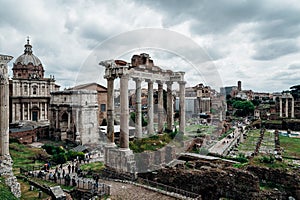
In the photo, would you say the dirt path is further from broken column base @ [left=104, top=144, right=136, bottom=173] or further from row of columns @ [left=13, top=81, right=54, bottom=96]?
row of columns @ [left=13, top=81, right=54, bottom=96]

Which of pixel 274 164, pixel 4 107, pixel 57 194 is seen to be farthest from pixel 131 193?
pixel 274 164

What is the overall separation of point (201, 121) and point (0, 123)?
4586 centimetres

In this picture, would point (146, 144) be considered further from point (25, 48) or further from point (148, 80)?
point (25, 48)

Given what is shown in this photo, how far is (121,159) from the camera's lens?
1520cm

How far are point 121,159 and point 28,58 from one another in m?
36.6

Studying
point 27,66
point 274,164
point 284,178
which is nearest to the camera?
point 284,178

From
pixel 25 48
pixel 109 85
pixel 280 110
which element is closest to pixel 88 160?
pixel 109 85

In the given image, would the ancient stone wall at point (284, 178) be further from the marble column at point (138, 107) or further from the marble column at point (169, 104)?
the marble column at point (169, 104)

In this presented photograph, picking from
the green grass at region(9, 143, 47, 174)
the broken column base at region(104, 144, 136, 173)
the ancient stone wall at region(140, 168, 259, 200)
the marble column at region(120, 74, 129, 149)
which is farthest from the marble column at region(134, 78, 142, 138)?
the green grass at region(9, 143, 47, 174)

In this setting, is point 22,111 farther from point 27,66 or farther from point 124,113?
point 124,113

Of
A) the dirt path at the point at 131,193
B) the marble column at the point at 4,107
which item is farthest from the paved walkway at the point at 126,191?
the marble column at the point at 4,107

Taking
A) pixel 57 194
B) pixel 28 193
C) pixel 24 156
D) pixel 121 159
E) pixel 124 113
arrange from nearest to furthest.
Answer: pixel 57 194, pixel 28 193, pixel 121 159, pixel 124 113, pixel 24 156

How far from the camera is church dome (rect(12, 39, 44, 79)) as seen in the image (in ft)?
136

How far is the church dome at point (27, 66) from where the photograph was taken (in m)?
41.4
